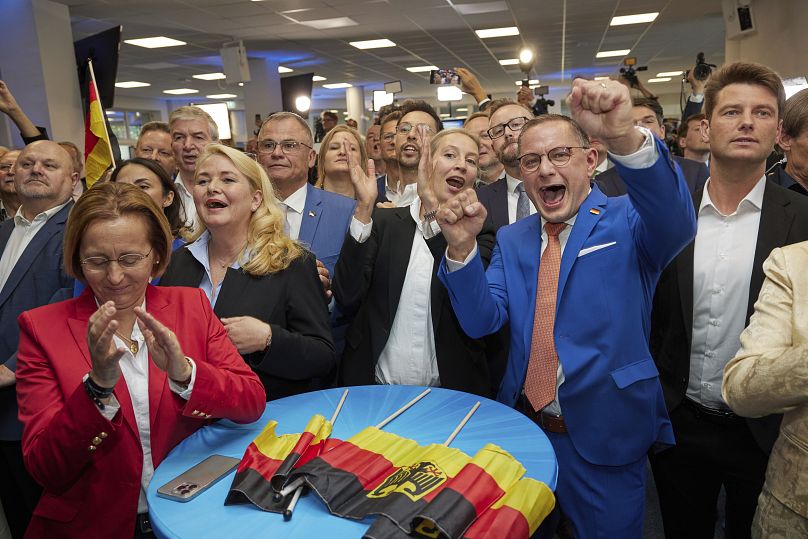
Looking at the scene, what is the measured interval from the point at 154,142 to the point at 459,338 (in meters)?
2.80

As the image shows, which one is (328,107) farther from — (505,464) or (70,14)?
(505,464)

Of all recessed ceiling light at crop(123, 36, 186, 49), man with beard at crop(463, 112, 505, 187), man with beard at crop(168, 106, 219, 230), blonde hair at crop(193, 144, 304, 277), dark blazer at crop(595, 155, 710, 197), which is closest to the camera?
blonde hair at crop(193, 144, 304, 277)

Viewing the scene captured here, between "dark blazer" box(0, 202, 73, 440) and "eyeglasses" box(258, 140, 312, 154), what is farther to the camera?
"eyeglasses" box(258, 140, 312, 154)

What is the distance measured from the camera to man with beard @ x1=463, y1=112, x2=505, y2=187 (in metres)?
4.03

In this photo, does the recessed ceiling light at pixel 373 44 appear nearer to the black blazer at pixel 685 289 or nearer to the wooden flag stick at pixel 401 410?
the black blazer at pixel 685 289

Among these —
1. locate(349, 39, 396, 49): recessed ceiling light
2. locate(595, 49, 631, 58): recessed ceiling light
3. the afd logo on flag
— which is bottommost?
the afd logo on flag

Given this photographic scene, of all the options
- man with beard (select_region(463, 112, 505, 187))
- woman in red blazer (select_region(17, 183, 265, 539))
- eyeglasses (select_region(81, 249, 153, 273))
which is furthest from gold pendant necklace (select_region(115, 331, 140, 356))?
man with beard (select_region(463, 112, 505, 187))

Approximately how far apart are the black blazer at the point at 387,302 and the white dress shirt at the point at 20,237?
5.13ft

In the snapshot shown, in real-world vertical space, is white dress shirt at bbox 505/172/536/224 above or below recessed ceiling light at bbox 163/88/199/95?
below

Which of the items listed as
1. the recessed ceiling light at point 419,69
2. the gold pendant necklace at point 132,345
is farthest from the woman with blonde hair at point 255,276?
the recessed ceiling light at point 419,69

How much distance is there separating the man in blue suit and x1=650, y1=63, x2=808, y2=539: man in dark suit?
7.2 inches

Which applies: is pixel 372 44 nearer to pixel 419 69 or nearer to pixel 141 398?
pixel 419 69

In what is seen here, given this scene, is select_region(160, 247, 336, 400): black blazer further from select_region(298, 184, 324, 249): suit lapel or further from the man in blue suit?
select_region(298, 184, 324, 249): suit lapel

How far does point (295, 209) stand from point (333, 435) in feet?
5.82
